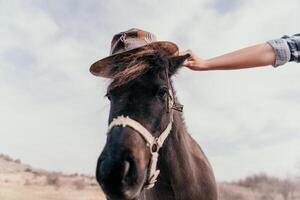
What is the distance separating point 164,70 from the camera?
134 inches

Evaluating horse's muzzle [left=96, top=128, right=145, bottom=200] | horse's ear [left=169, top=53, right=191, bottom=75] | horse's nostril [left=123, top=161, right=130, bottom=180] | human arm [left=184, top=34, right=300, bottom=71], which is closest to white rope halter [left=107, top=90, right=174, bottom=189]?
horse's muzzle [left=96, top=128, right=145, bottom=200]

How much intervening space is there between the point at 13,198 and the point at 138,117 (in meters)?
15.0

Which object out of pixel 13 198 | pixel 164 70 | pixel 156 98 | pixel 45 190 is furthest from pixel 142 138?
pixel 45 190

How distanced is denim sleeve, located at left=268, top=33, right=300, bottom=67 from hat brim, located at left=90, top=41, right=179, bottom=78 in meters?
0.83

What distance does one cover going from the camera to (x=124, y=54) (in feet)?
11.0

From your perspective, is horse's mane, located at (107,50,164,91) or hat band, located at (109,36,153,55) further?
hat band, located at (109,36,153,55)

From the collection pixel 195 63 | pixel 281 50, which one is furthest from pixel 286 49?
pixel 195 63

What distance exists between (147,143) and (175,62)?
2.84 ft

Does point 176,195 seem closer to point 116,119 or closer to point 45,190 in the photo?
point 116,119

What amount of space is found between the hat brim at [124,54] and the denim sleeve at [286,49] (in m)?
0.83

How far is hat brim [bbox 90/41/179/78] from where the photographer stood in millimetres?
3362

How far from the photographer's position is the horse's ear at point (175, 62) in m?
3.43

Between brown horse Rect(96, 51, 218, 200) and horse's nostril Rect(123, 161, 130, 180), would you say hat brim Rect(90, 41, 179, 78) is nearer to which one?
brown horse Rect(96, 51, 218, 200)

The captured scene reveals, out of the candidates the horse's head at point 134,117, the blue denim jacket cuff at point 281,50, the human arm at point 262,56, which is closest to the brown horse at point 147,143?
the horse's head at point 134,117
